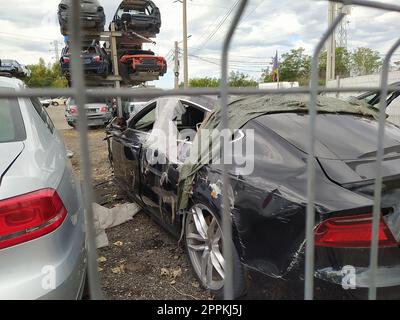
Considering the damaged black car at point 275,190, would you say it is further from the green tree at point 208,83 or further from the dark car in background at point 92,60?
the dark car in background at point 92,60

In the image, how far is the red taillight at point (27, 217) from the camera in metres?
1.53

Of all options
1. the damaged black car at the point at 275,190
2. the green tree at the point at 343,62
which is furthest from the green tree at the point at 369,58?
the damaged black car at the point at 275,190

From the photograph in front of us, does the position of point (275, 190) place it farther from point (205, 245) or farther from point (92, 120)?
point (92, 120)

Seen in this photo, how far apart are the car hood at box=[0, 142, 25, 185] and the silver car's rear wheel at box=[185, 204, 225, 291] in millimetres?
1269

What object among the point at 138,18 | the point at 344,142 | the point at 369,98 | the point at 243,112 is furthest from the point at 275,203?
the point at 138,18

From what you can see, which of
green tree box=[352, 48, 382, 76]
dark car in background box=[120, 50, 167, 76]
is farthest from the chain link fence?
dark car in background box=[120, 50, 167, 76]

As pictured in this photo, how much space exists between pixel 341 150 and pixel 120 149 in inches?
114

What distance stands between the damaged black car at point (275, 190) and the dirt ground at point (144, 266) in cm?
22

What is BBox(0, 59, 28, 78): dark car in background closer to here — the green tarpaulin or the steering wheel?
the steering wheel

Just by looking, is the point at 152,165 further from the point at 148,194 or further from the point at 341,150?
the point at 341,150

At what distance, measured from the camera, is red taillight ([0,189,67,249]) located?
1.53 meters

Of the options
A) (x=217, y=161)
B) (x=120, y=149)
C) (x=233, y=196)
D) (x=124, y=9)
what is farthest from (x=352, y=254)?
(x=124, y=9)

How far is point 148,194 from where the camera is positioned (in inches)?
139

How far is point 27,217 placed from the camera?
1585mm
